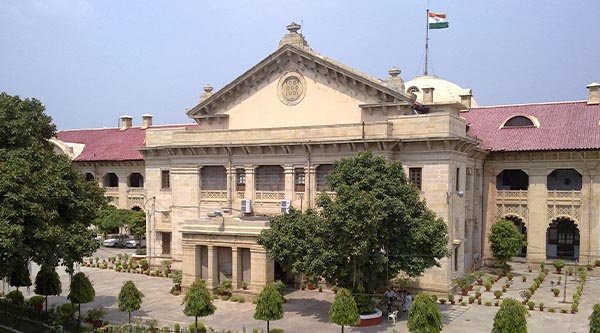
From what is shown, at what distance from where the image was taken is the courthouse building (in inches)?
1267

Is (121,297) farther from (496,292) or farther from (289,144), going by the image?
(496,292)

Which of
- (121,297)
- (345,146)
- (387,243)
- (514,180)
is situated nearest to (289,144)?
(345,146)

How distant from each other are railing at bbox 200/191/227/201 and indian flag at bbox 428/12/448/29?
67.0ft

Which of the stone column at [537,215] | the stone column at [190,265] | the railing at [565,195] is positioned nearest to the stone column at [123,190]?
the stone column at [190,265]

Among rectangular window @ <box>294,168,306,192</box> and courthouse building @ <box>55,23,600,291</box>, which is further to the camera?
rectangular window @ <box>294,168,306,192</box>

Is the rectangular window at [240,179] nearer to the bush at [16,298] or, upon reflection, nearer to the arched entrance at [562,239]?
the bush at [16,298]

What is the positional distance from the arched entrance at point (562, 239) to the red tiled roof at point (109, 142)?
102ft

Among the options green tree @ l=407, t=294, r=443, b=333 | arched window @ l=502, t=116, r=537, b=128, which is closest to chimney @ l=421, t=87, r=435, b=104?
arched window @ l=502, t=116, r=537, b=128

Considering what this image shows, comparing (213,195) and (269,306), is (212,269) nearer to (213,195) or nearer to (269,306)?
(213,195)

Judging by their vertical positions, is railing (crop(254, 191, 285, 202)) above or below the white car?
above

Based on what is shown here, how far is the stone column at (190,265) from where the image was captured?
33.2m

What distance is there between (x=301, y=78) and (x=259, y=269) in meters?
12.3

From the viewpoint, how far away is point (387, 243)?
85.4 feet

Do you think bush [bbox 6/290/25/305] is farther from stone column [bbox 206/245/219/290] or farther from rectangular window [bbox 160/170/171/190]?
rectangular window [bbox 160/170/171/190]
